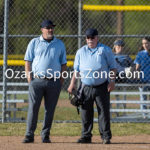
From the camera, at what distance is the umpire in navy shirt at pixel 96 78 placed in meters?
8.13

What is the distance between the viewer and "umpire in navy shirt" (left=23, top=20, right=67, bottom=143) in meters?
8.20

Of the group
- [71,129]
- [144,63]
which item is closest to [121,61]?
[144,63]

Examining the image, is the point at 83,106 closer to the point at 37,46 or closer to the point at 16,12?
the point at 37,46

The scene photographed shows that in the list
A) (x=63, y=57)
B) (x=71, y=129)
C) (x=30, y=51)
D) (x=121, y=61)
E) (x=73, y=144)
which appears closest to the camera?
(x=73, y=144)

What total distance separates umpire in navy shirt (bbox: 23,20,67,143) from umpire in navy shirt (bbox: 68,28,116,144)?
1.06 ft

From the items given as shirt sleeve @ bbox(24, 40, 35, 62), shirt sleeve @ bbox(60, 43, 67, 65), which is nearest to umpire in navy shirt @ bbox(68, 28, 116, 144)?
shirt sleeve @ bbox(60, 43, 67, 65)

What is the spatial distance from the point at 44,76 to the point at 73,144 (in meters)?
1.15

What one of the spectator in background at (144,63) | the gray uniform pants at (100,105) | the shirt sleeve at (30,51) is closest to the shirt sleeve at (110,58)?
the gray uniform pants at (100,105)

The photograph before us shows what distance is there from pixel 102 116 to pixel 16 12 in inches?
689

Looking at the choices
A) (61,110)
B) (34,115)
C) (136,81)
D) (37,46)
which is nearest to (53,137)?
(34,115)

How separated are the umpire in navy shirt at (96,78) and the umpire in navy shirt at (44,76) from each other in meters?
0.32

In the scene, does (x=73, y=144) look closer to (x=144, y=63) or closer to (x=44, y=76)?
(x=44, y=76)

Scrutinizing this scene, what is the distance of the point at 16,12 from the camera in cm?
2505

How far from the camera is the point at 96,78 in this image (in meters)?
8.14
